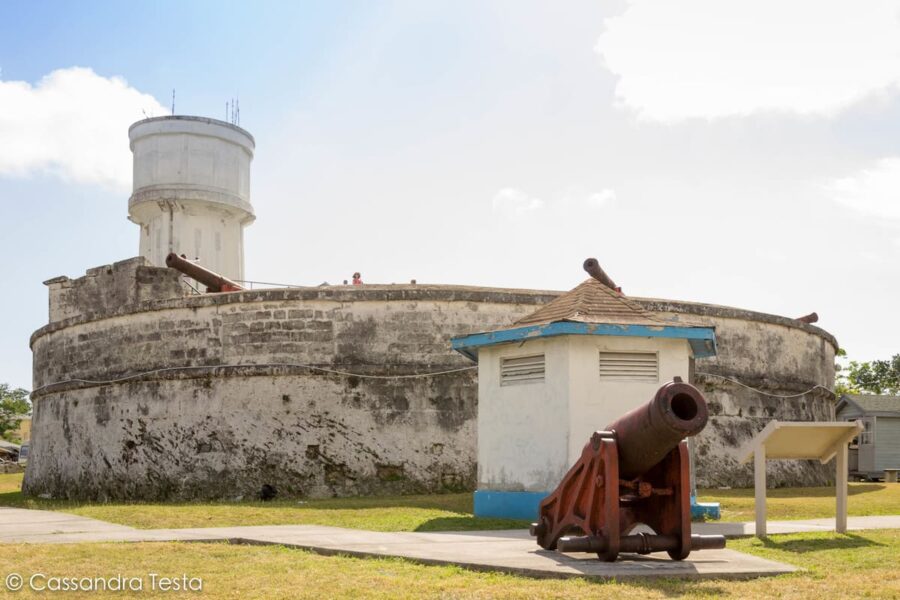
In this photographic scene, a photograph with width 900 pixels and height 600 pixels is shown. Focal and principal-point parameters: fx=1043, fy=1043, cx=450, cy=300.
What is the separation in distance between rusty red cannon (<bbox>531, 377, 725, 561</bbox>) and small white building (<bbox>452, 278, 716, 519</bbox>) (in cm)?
311

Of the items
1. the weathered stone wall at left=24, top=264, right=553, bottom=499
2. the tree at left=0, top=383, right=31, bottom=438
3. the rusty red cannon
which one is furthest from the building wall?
the tree at left=0, top=383, right=31, bottom=438

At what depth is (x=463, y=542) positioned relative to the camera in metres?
7.97

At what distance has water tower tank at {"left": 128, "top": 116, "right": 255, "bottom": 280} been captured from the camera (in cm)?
2853

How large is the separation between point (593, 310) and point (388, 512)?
312cm

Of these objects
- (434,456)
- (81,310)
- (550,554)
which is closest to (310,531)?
(550,554)

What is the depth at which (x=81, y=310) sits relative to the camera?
2078 cm

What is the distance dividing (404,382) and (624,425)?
8.93 metres

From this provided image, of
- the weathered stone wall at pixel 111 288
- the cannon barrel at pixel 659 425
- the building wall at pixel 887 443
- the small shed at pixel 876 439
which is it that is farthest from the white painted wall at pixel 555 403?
the building wall at pixel 887 443

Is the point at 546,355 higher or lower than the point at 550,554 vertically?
higher

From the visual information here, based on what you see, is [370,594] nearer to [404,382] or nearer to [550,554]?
[550,554]

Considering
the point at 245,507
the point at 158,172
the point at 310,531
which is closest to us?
the point at 310,531

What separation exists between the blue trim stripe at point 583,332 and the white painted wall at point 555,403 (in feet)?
0.48

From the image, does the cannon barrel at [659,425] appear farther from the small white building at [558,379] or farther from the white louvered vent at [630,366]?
the white louvered vent at [630,366]

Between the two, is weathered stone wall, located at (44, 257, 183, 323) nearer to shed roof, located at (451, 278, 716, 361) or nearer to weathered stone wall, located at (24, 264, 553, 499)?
weathered stone wall, located at (24, 264, 553, 499)
